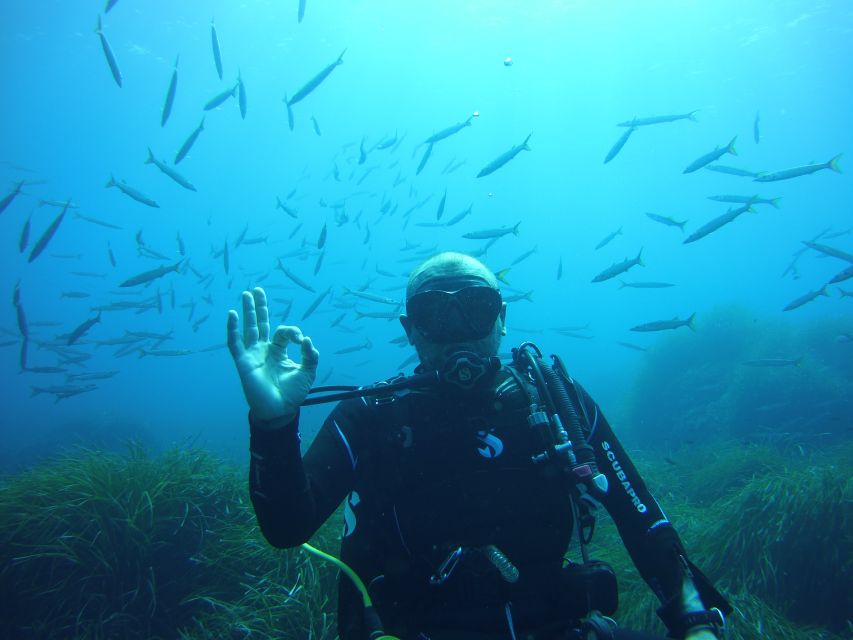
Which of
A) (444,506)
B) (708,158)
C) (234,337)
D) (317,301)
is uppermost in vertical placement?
(708,158)

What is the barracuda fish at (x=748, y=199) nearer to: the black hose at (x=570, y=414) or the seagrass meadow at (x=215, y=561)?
the seagrass meadow at (x=215, y=561)

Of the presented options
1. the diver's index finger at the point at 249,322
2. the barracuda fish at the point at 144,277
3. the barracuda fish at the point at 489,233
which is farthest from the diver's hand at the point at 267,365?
the barracuda fish at the point at 489,233

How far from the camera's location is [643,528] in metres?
2.18

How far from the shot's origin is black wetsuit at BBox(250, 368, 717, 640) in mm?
1726

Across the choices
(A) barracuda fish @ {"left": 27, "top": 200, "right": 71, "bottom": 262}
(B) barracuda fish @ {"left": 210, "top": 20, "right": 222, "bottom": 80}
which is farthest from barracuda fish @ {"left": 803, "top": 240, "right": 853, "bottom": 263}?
(A) barracuda fish @ {"left": 27, "top": 200, "right": 71, "bottom": 262}

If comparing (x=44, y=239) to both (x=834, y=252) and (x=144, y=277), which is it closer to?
(x=144, y=277)

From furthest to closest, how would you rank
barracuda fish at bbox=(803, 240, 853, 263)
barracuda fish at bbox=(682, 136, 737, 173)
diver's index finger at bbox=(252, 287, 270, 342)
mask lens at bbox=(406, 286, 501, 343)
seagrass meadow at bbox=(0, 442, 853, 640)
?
barracuda fish at bbox=(682, 136, 737, 173) → barracuda fish at bbox=(803, 240, 853, 263) → seagrass meadow at bbox=(0, 442, 853, 640) → mask lens at bbox=(406, 286, 501, 343) → diver's index finger at bbox=(252, 287, 270, 342)

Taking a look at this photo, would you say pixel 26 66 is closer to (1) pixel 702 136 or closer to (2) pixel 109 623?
(2) pixel 109 623

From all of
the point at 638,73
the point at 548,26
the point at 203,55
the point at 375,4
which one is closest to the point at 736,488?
the point at 375,4

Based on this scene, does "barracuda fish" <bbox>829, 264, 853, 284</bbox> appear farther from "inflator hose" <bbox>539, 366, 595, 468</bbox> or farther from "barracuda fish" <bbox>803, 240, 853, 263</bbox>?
"inflator hose" <bbox>539, 366, 595, 468</bbox>

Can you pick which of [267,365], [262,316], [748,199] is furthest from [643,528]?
[748,199]

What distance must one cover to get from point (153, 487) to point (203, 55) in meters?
39.2

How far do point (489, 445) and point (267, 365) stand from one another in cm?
117

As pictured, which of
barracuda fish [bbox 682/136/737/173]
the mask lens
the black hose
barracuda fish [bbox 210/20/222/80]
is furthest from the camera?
barracuda fish [bbox 682/136/737/173]
